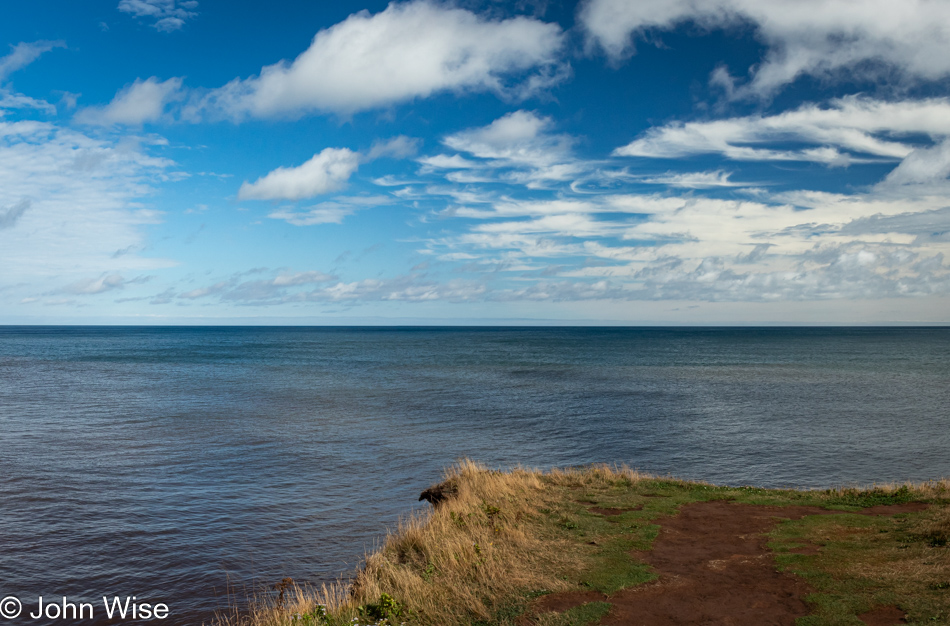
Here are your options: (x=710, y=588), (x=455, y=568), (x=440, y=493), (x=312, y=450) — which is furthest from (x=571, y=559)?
(x=312, y=450)

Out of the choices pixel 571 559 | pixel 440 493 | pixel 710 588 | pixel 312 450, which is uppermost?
pixel 710 588

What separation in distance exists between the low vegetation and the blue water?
3.26 meters

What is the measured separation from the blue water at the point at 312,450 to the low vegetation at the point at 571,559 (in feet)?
10.7

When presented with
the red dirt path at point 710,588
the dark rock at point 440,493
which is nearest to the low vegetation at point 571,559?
the red dirt path at point 710,588

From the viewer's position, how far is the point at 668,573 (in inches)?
458

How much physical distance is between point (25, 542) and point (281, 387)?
4378cm

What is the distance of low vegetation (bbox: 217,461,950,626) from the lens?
998 cm

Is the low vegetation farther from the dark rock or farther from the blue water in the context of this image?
the blue water

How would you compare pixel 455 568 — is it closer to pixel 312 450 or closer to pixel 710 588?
pixel 710 588

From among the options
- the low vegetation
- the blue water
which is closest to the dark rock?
the low vegetation

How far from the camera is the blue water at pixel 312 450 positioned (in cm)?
1547

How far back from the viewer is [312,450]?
2931cm

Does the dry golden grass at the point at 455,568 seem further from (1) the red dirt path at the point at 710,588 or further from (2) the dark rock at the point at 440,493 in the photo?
(2) the dark rock at the point at 440,493

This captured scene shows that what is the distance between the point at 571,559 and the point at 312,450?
19.8m
